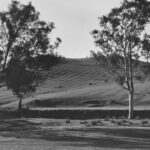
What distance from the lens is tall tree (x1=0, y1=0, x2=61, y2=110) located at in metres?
36.6

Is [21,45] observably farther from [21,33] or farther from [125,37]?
[125,37]

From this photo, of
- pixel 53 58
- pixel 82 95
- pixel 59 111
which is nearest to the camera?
pixel 53 58

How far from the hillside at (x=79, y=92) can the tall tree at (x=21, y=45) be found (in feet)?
43.8

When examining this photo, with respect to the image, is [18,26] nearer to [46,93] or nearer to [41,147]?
[41,147]

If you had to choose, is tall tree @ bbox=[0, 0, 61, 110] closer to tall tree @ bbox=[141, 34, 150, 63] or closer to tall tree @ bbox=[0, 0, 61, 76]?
tall tree @ bbox=[0, 0, 61, 76]

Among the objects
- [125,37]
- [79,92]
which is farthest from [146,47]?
[79,92]

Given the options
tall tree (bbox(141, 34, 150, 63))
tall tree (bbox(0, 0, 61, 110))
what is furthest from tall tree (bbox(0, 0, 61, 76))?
tall tree (bbox(141, 34, 150, 63))

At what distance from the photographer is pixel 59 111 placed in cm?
5744

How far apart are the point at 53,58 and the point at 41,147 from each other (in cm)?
1875

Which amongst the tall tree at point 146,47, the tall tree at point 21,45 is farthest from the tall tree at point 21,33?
the tall tree at point 146,47

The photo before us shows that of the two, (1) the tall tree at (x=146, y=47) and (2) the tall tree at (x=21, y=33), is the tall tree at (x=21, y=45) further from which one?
(1) the tall tree at (x=146, y=47)

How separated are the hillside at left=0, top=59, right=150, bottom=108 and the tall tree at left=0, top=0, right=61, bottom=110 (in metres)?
13.3

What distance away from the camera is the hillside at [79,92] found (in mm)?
73188

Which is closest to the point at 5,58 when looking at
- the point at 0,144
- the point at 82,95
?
the point at 0,144
